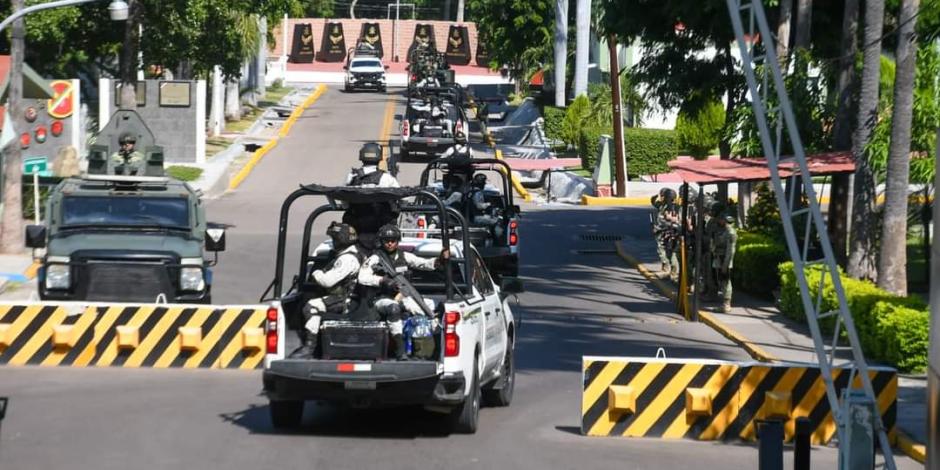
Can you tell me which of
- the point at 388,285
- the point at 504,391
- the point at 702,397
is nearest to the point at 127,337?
the point at 504,391

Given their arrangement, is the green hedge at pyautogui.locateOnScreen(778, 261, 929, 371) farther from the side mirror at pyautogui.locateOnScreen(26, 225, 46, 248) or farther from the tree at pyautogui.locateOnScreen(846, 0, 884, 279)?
the side mirror at pyautogui.locateOnScreen(26, 225, 46, 248)

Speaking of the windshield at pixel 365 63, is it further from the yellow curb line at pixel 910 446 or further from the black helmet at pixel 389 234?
the yellow curb line at pixel 910 446

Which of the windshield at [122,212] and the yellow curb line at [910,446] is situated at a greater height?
the windshield at [122,212]

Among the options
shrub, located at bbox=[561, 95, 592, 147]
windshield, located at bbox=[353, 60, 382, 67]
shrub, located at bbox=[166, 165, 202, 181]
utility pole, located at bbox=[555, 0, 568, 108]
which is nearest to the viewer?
shrub, located at bbox=[166, 165, 202, 181]

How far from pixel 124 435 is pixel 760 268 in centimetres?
1509

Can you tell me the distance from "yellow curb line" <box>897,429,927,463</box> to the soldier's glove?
4.70m

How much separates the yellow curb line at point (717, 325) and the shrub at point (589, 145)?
16.7 meters

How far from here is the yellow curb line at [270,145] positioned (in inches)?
1794

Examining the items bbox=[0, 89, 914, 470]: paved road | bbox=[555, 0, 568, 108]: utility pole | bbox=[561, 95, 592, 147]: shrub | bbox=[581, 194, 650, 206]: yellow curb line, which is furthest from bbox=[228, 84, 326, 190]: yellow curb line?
bbox=[0, 89, 914, 470]: paved road

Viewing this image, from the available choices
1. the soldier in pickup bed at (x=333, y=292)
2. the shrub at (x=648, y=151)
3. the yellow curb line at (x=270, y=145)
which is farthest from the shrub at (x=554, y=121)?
the soldier in pickup bed at (x=333, y=292)

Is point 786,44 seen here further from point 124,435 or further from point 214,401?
point 124,435

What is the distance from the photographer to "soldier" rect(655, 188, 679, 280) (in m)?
26.8

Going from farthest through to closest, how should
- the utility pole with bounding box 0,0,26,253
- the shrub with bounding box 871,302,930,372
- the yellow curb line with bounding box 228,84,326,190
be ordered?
the yellow curb line with bounding box 228,84,326,190 → the utility pole with bounding box 0,0,26,253 → the shrub with bounding box 871,302,930,372

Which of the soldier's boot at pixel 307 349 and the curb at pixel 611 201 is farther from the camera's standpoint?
the curb at pixel 611 201
